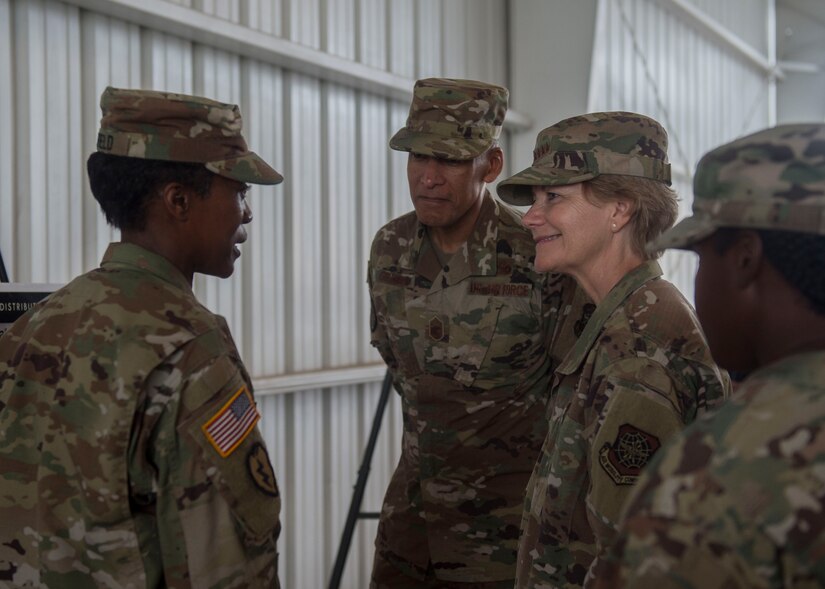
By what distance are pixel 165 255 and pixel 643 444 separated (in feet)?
3.04

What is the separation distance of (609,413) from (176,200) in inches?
34.4

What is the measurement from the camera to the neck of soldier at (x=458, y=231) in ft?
9.56

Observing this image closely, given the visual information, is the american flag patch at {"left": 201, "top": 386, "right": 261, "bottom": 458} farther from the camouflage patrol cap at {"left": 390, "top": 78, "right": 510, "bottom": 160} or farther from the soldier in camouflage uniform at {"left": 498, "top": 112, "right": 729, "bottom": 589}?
the camouflage patrol cap at {"left": 390, "top": 78, "right": 510, "bottom": 160}

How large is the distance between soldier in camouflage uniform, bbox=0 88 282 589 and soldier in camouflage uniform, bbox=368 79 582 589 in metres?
1.21

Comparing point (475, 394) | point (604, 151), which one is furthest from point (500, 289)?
point (604, 151)

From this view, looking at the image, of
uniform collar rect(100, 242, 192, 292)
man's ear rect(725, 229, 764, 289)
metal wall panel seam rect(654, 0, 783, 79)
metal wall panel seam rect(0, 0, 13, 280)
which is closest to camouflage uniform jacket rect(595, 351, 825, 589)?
man's ear rect(725, 229, 764, 289)

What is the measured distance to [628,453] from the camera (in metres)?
1.69

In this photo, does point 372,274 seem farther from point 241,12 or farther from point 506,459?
point 241,12

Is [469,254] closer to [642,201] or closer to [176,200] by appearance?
[642,201]

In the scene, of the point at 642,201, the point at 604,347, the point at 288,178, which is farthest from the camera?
the point at 288,178

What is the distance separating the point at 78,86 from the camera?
3264mm

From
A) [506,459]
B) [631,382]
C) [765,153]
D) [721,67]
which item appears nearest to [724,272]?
[765,153]

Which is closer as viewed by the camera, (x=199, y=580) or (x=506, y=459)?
(x=199, y=580)

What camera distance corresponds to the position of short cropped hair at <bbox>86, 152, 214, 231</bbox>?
1.69 m
